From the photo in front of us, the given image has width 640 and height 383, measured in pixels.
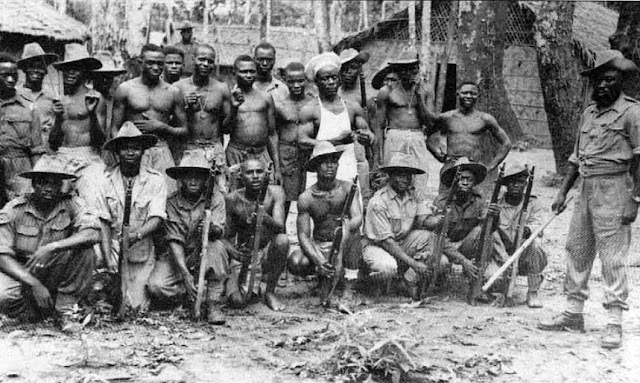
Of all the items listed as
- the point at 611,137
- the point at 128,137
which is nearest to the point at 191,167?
the point at 128,137

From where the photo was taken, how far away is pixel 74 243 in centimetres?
585

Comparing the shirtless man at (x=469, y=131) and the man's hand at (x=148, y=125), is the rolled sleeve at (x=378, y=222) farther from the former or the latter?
the man's hand at (x=148, y=125)

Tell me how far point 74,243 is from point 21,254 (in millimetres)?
485

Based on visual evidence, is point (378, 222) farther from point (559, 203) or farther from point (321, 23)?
point (321, 23)

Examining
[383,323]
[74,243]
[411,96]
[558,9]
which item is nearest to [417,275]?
[383,323]

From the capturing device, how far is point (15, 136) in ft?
24.7

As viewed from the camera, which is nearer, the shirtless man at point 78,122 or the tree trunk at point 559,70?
the shirtless man at point 78,122

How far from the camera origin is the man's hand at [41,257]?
5.75 metres

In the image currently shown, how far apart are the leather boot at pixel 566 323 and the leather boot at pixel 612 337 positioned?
1.19ft

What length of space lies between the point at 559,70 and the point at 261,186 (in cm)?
869

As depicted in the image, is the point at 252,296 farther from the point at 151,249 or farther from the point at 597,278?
the point at 597,278

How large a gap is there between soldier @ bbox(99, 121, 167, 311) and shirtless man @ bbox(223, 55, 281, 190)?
3.66 ft

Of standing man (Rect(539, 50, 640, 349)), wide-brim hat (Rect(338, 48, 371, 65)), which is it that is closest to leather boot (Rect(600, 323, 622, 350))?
standing man (Rect(539, 50, 640, 349))

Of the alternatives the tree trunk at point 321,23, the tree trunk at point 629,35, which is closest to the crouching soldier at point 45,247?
the tree trunk at point 629,35
